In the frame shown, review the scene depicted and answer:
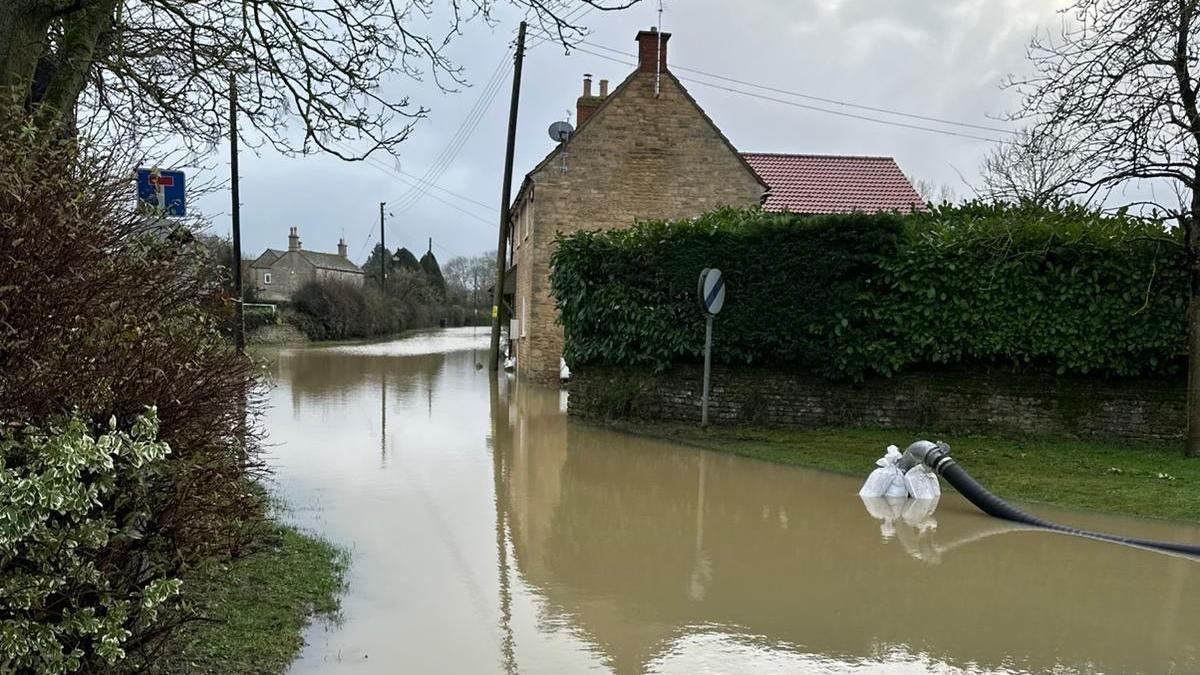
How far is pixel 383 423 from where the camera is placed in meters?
15.3

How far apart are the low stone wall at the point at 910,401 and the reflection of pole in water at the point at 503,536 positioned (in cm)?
204

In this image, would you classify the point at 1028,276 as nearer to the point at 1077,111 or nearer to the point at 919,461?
the point at 1077,111

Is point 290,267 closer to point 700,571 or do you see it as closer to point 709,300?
point 709,300

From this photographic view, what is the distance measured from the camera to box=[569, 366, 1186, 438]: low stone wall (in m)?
13.2

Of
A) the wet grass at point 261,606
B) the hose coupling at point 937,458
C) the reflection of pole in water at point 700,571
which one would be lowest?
the reflection of pole in water at point 700,571

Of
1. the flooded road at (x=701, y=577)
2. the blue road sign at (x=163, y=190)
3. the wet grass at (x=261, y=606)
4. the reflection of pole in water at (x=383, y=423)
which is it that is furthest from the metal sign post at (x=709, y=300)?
the blue road sign at (x=163, y=190)

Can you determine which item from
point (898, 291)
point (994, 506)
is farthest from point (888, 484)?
point (898, 291)

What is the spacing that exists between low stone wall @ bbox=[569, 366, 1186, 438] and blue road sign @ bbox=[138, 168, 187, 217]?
8.91m

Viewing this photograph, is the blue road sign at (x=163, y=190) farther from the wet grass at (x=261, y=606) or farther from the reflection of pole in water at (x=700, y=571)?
the reflection of pole in water at (x=700, y=571)

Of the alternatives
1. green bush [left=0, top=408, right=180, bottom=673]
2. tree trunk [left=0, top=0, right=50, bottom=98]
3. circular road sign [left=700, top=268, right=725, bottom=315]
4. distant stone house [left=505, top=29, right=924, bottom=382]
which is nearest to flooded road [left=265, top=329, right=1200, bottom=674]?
green bush [left=0, top=408, right=180, bottom=673]

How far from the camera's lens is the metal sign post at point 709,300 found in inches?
545

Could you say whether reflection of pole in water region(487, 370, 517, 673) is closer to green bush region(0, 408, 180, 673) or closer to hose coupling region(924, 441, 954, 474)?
green bush region(0, 408, 180, 673)

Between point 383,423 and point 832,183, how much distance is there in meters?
16.2

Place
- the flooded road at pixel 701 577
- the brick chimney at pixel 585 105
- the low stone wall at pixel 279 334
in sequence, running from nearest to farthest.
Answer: the flooded road at pixel 701 577
the brick chimney at pixel 585 105
the low stone wall at pixel 279 334
